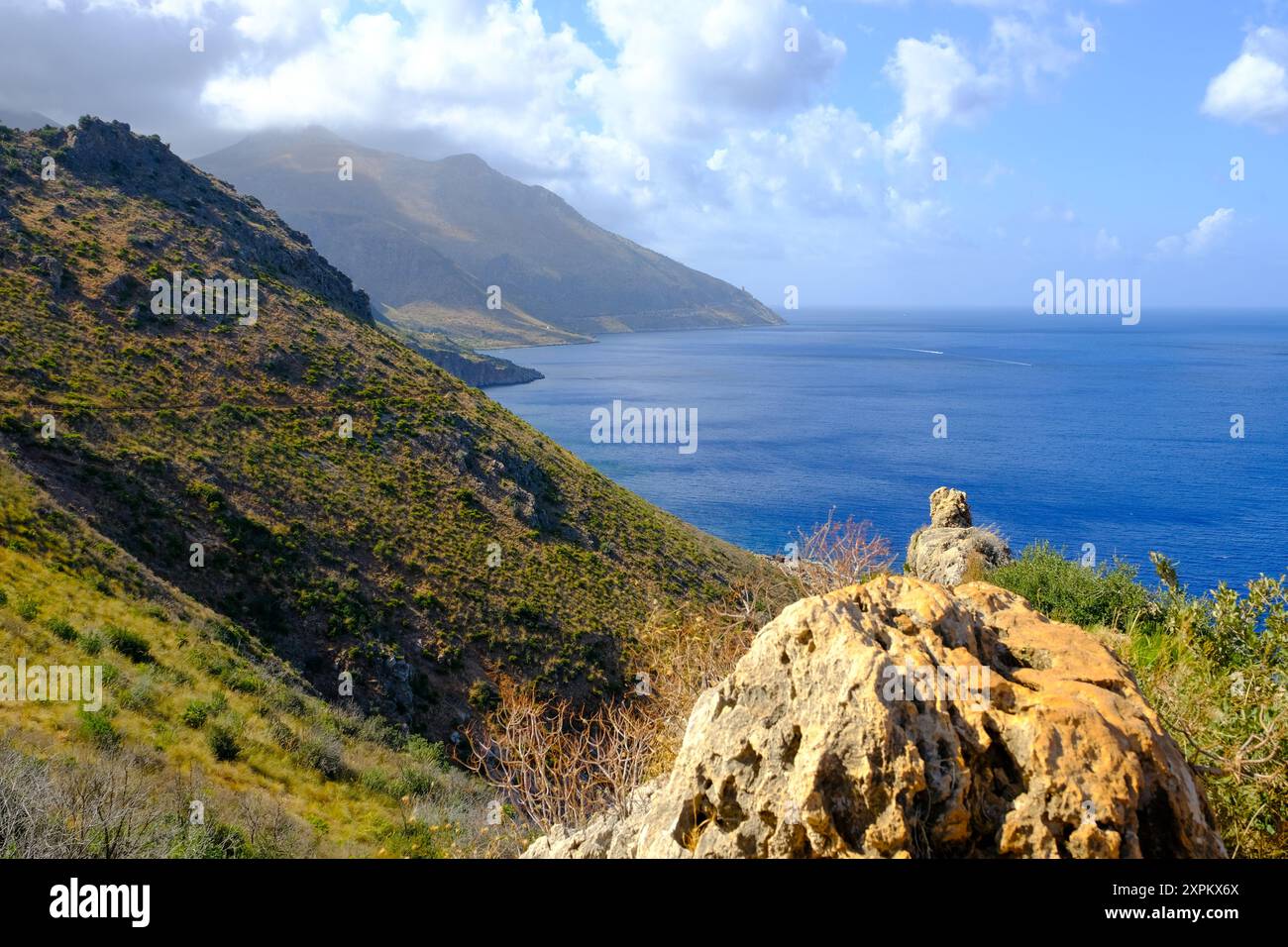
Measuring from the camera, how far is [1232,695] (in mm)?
9141

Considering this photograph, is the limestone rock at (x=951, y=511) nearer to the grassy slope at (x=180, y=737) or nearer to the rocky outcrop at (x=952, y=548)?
the rocky outcrop at (x=952, y=548)

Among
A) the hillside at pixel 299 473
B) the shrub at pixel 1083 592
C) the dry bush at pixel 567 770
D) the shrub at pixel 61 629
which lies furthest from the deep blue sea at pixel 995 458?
the shrub at pixel 61 629

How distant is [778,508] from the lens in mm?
86062

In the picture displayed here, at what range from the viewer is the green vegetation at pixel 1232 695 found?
764 centimetres

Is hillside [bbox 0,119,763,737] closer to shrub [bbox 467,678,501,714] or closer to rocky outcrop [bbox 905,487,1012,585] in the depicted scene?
shrub [bbox 467,678,501,714]

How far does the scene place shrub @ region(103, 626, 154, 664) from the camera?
21391mm

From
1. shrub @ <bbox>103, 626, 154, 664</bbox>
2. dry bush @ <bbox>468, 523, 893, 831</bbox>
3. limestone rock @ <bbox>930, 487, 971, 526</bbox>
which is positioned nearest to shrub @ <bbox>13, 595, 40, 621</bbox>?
shrub @ <bbox>103, 626, 154, 664</bbox>

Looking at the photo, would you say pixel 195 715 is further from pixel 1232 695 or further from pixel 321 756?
pixel 1232 695

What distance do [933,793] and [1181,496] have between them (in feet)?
324

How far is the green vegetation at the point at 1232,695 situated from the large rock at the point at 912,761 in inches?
66.3

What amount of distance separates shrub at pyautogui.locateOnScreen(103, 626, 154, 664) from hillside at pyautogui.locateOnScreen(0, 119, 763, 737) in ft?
24.5

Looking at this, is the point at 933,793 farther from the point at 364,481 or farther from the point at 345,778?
the point at 364,481

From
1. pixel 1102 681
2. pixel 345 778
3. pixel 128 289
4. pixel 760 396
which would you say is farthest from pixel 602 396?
pixel 1102 681

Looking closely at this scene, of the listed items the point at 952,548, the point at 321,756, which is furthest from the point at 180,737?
the point at 952,548
